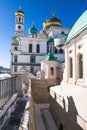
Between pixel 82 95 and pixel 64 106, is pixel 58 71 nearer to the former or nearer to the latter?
pixel 64 106

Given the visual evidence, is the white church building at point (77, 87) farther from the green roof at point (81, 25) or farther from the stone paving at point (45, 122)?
the stone paving at point (45, 122)

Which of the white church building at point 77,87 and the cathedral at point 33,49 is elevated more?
the cathedral at point 33,49

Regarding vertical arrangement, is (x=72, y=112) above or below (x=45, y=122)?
above

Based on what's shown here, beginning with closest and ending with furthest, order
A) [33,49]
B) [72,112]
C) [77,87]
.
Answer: [77,87] < [72,112] < [33,49]

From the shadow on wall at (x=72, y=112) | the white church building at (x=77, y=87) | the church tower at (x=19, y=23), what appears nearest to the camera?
the white church building at (x=77, y=87)

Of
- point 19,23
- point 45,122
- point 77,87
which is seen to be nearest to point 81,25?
point 77,87

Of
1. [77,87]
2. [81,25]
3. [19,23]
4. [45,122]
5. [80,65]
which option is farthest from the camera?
[19,23]

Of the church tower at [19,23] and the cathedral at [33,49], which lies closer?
the cathedral at [33,49]

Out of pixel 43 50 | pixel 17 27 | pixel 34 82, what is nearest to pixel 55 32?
pixel 43 50

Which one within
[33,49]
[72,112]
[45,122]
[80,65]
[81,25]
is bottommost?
[45,122]

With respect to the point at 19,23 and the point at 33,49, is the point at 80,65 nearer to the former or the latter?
the point at 33,49

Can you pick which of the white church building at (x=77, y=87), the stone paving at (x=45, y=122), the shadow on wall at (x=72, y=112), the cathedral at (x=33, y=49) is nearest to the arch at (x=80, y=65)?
the white church building at (x=77, y=87)

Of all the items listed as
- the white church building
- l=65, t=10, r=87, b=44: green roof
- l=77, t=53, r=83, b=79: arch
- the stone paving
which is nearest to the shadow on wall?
the white church building

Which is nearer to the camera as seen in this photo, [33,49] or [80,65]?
[80,65]
